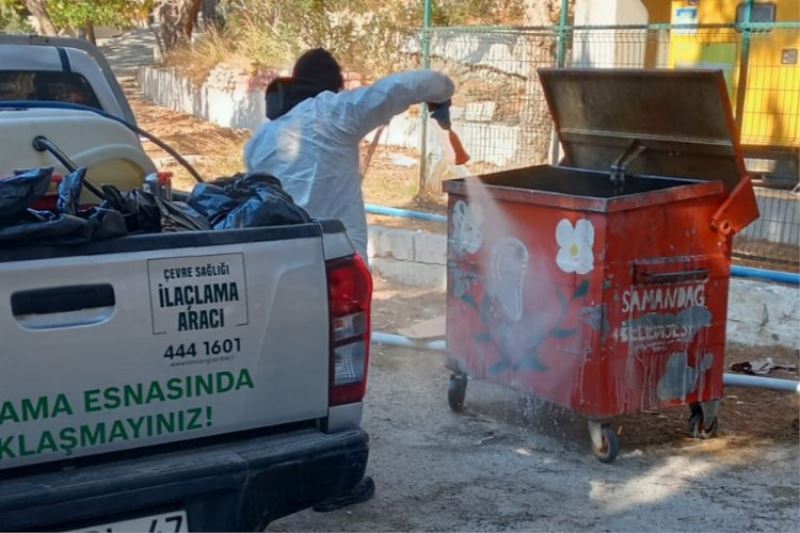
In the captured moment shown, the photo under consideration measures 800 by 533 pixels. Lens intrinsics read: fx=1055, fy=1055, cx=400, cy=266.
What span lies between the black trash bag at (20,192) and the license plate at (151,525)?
869mm

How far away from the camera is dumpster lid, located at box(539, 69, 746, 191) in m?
5.18

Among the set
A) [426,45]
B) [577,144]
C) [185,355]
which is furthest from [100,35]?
[185,355]

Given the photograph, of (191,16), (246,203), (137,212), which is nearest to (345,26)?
(191,16)

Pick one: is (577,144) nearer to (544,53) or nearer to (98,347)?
(98,347)

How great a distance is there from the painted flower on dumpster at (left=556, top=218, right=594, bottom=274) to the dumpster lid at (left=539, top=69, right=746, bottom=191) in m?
0.90

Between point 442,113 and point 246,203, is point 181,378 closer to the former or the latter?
point 246,203

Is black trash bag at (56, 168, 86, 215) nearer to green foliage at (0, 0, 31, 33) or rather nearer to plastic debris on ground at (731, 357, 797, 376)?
plastic debris on ground at (731, 357, 797, 376)

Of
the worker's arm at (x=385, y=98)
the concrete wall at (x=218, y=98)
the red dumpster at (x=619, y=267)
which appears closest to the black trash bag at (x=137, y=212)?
the worker's arm at (x=385, y=98)

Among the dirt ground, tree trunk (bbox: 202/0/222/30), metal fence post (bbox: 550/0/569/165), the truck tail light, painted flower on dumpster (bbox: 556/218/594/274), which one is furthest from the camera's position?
tree trunk (bbox: 202/0/222/30)

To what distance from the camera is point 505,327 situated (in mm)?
5410

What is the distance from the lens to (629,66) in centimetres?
929

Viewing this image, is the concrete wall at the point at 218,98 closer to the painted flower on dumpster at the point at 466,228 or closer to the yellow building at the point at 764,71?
the yellow building at the point at 764,71

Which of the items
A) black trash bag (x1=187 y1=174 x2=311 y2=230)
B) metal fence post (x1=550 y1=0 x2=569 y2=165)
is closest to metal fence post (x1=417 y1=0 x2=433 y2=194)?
metal fence post (x1=550 y1=0 x2=569 y2=165)

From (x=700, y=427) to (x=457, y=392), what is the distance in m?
1.31
